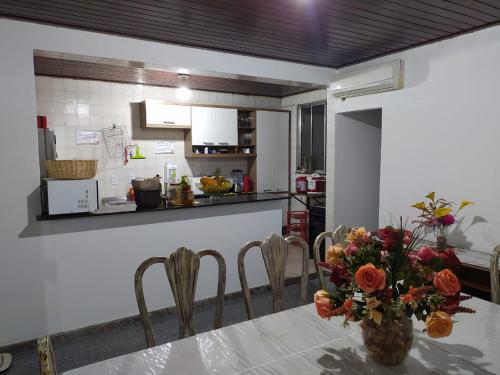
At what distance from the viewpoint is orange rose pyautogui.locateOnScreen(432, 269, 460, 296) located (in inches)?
42.3

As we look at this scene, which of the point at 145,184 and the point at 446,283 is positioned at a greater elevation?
the point at 145,184

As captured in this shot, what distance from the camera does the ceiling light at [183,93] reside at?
5392 mm

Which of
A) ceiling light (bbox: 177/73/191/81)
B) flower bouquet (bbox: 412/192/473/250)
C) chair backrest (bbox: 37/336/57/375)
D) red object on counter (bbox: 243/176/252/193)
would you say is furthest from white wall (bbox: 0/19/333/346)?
red object on counter (bbox: 243/176/252/193)

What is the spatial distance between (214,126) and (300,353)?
4.43 m

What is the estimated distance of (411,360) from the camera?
1255 mm

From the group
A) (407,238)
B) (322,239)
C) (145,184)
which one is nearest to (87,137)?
(145,184)

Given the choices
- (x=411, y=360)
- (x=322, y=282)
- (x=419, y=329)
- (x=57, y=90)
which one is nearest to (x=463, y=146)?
(x=322, y=282)

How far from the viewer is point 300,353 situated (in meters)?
1.32

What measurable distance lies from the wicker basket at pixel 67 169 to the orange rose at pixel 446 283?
239cm

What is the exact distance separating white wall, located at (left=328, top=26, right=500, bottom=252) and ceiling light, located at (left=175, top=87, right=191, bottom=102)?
2.91 meters

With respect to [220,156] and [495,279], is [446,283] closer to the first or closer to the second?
[495,279]

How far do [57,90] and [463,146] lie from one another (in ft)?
14.6

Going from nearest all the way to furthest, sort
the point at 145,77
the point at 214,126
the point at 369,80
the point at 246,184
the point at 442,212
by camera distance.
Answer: the point at 442,212 < the point at 369,80 < the point at 145,77 < the point at 214,126 < the point at 246,184

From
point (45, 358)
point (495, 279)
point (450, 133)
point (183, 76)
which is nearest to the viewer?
point (45, 358)
